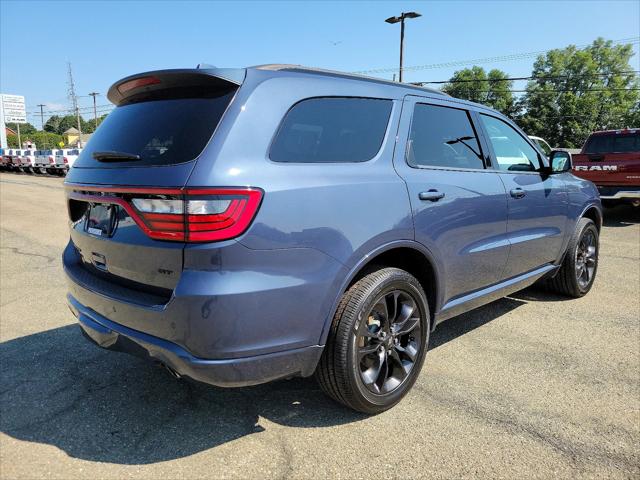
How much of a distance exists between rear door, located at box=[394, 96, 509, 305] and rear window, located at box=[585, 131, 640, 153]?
8301 millimetres

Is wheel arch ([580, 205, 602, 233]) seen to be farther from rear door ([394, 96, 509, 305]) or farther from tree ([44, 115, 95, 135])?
tree ([44, 115, 95, 135])

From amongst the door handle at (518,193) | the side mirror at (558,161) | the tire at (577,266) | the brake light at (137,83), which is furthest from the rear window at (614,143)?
the brake light at (137,83)

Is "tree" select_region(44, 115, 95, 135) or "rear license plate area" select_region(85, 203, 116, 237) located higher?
"tree" select_region(44, 115, 95, 135)

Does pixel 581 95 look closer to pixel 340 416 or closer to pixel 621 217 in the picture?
pixel 621 217

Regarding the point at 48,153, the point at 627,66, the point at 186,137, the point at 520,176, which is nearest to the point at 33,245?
the point at 186,137

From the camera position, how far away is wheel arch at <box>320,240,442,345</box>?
94.9 inches

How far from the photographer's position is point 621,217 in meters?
11.3

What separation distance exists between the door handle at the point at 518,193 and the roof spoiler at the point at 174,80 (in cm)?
239

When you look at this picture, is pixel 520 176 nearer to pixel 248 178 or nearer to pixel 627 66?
pixel 248 178

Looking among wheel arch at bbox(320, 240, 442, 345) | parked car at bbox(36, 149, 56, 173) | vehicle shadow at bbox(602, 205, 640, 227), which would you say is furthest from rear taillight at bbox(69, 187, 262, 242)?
parked car at bbox(36, 149, 56, 173)

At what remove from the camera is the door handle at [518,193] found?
374 centimetres

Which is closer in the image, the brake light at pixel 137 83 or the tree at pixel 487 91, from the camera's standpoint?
the brake light at pixel 137 83

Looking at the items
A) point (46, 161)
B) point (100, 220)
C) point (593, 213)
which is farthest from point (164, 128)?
point (46, 161)

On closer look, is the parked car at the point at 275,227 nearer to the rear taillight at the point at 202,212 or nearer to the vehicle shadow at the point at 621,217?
the rear taillight at the point at 202,212
